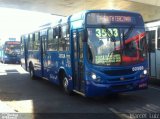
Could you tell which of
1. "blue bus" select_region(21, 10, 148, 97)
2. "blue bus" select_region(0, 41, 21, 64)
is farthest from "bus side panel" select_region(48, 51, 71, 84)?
"blue bus" select_region(0, 41, 21, 64)

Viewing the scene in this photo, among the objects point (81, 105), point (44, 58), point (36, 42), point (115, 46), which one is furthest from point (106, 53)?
point (36, 42)

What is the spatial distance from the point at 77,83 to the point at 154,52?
5065 mm

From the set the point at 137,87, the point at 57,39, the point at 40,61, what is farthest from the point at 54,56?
the point at 137,87

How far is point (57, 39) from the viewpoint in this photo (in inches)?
596

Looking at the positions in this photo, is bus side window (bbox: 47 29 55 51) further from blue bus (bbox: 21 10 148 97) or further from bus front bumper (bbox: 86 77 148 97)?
bus front bumper (bbox: 86 77 148 97)

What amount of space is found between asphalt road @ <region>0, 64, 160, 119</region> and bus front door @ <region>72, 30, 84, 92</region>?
596 mm

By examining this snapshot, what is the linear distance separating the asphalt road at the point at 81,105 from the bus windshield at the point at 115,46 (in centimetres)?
135

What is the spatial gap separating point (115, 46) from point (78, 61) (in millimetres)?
1380

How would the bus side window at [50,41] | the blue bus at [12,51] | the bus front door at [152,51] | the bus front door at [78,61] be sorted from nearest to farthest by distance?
the bus front door at [78,61] → the bus side window at [50,41] → the bus front door at [152,51] → the blue bus at [12,51]

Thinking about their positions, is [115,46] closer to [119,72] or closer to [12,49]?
[119,72]

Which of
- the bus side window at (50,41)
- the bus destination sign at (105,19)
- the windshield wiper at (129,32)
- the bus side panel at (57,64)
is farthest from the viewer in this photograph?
the bus side window at (50,41)

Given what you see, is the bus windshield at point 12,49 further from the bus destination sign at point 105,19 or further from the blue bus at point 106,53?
the bus destination sign at point 105,19

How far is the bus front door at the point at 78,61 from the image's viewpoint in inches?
478

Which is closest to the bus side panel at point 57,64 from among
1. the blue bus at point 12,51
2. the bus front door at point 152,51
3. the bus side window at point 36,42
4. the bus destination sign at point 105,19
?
the bus destination sign at point 105,19
